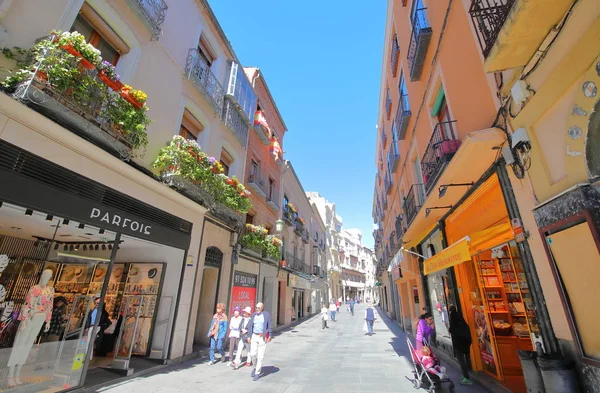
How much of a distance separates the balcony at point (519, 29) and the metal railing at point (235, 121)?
30.4 feet

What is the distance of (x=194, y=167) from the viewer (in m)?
7.74

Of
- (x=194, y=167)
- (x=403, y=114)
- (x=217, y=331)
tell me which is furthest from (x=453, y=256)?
(x=194, y=167)

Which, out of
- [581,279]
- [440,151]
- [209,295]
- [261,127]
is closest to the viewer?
[581,279]

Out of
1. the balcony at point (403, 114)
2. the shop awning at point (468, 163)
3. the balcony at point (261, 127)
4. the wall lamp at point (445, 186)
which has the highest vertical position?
the balcony at point (261, 127)

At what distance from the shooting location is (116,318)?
797 centimetres

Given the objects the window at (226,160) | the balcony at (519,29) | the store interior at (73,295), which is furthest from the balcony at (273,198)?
the balcony at (519,29)

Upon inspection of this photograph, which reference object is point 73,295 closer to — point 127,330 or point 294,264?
point 127,330

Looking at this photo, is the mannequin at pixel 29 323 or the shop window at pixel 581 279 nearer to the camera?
the shop window at pixel 581 279

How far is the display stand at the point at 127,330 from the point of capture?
6.29 meters

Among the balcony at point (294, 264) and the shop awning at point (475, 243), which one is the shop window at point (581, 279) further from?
the balcony at point (294, 264)

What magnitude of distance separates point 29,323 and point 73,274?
7.57ft

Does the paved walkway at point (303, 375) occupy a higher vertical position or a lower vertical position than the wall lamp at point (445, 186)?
lower

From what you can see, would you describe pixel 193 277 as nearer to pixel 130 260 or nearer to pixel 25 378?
pixel 130 260

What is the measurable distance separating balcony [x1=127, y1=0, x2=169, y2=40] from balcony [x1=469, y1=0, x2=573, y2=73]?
7754mm
